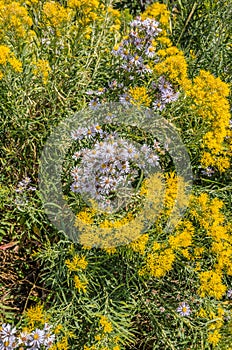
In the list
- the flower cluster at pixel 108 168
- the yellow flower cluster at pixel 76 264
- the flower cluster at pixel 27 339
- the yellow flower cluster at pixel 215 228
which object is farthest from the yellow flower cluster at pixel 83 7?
the flower cluster at pixel 27 339

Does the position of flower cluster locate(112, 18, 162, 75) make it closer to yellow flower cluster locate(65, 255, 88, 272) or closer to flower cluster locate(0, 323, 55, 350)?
yellow flower cluster locate(65, 255, 88, 272)

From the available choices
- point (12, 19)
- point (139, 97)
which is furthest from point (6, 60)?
point (139, 97)

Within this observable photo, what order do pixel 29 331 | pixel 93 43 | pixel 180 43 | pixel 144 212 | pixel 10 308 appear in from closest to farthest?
pixel 29 331, pixel 144 212, pixel 10 308, pixel 93 43, pixel 180 43

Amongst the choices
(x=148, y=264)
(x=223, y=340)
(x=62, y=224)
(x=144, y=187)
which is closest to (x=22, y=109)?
(x=62, y=224)

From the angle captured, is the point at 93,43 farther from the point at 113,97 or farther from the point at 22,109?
the point at 22,109

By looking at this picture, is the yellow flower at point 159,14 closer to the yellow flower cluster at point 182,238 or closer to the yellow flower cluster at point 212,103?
the yellow flower cluster at point 212,103

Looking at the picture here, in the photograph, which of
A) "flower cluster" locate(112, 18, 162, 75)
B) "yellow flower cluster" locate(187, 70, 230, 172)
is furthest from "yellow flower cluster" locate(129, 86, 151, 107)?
"yellow flower cluster" locate(187, 70, 230, 172)
